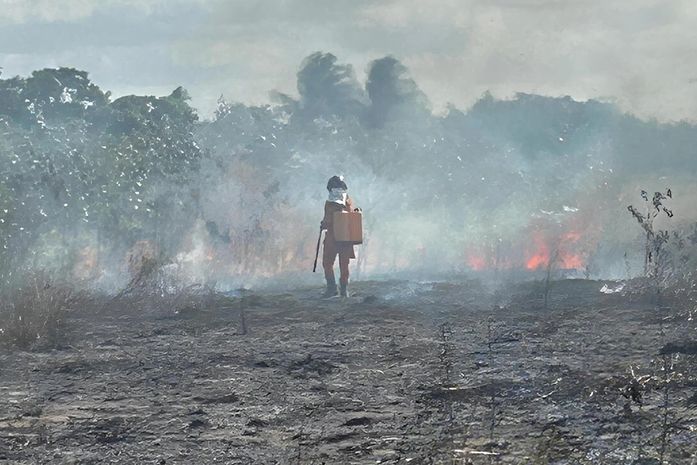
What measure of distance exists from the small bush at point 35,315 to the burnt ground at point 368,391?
0.32 m

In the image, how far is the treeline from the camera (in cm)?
2002

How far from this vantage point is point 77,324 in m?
11.4

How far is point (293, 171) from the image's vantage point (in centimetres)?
3212

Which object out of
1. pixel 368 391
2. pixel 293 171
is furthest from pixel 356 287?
pixel 293 171

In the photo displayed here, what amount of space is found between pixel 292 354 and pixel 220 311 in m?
4.20

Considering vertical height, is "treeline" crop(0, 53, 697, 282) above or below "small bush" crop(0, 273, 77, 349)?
above

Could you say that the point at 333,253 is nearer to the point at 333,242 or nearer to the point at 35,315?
the point at 333,242

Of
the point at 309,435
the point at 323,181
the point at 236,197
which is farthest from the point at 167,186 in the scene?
the point at 309,435

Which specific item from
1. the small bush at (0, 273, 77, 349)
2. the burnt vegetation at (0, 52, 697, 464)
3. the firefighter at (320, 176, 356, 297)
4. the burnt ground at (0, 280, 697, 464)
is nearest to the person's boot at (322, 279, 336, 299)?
the firefighter at (320, 176, 356, 297)

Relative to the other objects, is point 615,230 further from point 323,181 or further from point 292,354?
point 292,354

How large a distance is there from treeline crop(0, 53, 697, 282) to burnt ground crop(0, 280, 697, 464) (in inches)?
288

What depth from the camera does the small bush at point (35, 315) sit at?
31.6 feet

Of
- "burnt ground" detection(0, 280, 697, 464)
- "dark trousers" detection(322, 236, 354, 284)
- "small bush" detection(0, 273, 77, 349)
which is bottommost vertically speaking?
"burnt ground" detection(0, 280, 697, 464)

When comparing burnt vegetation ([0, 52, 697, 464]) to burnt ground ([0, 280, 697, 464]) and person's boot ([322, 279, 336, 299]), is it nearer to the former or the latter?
burnt ground ([0, 280, 697, 464])
